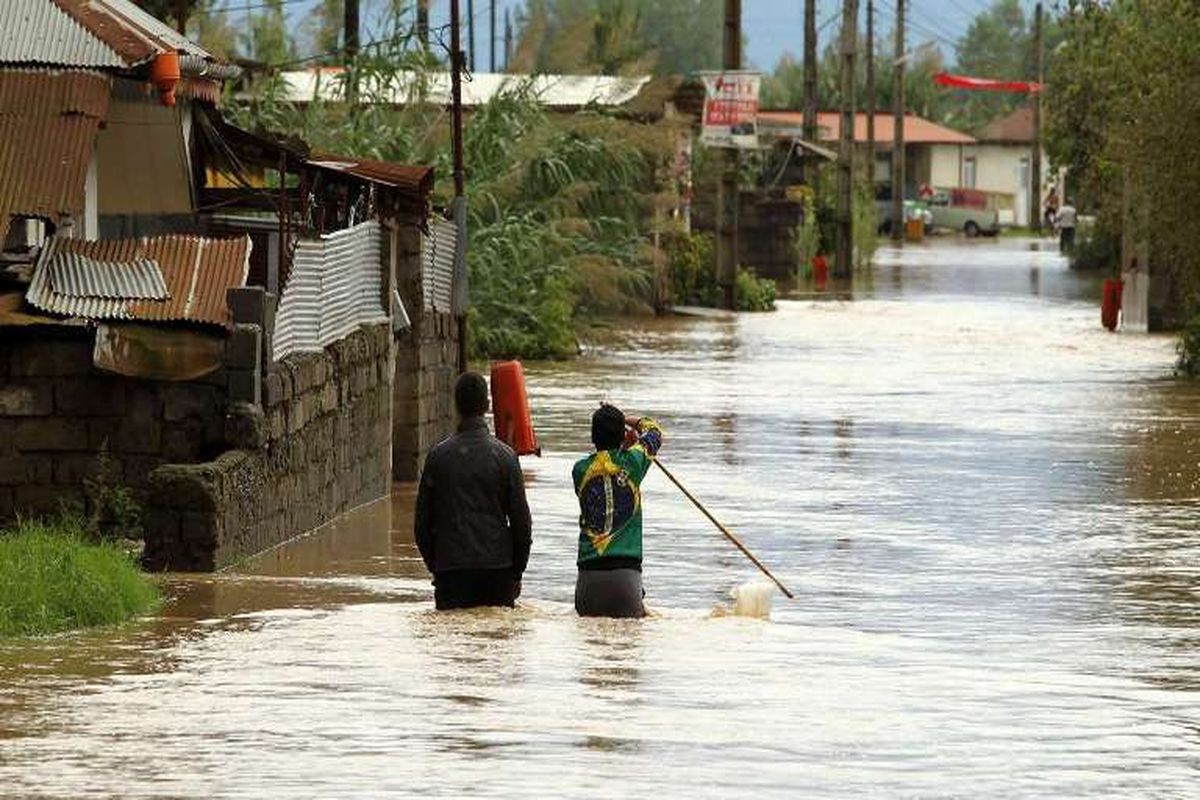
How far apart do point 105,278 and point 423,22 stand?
18.6 m

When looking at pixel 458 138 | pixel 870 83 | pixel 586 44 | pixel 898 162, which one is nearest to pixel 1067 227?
pixel 898 162

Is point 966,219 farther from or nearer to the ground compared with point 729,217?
nearer to the ground

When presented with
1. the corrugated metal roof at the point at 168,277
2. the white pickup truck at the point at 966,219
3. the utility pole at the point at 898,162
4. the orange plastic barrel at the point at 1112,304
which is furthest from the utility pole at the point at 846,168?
the corrugated metal roof at the point at 168,277

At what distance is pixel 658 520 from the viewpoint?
21.1 metres

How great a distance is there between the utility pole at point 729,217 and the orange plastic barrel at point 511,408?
25781 millimetres

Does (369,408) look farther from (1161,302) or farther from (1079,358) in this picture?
(1161,302)

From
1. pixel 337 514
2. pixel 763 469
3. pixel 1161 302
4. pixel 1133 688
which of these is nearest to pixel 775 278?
pixel 1161 302

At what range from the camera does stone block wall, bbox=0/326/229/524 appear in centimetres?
1788

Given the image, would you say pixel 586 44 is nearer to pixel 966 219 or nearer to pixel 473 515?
pixel 473 515

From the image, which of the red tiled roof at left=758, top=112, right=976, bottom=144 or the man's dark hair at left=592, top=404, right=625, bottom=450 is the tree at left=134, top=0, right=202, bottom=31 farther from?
the red tiled roof at left=758, top=112, right=976, bottom=144

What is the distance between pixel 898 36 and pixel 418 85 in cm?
7067

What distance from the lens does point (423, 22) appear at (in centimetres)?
3634

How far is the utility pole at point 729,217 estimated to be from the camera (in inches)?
1924

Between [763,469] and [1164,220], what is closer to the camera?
[763,469]
